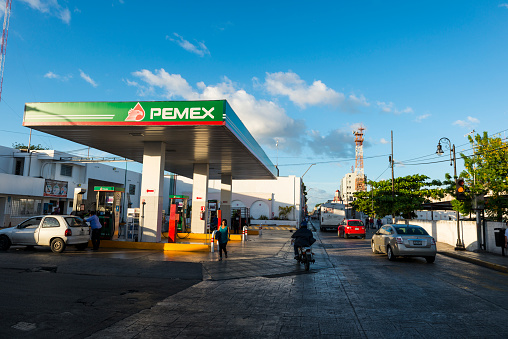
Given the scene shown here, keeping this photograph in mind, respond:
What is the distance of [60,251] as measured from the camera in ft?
51.7

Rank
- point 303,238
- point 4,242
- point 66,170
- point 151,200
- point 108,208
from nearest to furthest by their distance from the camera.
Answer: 1. point 303,238
2. point 4,242
3. point 151,200
4. point 108,208
5. point 66,170

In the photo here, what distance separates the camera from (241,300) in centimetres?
804

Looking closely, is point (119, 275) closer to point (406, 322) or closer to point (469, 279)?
point (406, 322)

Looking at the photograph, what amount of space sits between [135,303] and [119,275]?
3.81 metres

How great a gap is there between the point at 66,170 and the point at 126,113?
3246 cm

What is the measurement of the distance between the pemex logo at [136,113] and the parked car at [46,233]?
5.16m

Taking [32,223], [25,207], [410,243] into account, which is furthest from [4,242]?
[25,207]

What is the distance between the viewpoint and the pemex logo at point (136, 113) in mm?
15422

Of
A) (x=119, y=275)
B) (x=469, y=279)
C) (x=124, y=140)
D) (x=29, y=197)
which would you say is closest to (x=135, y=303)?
(x=119, y=275)

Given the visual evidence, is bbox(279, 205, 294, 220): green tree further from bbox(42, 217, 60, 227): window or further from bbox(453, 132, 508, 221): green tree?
bbox(42, 217, 60, 227): window

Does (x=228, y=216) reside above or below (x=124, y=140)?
below

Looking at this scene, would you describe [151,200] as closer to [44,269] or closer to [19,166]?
[44,269]

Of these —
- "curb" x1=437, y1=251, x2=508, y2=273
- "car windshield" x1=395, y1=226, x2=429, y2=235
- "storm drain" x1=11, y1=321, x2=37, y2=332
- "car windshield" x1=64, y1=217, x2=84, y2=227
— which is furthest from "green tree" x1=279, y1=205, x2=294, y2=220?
"storm drain" x1=11, y1=321, x2=37, y2=332

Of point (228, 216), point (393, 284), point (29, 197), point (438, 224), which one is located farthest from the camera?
point (29, 197)
